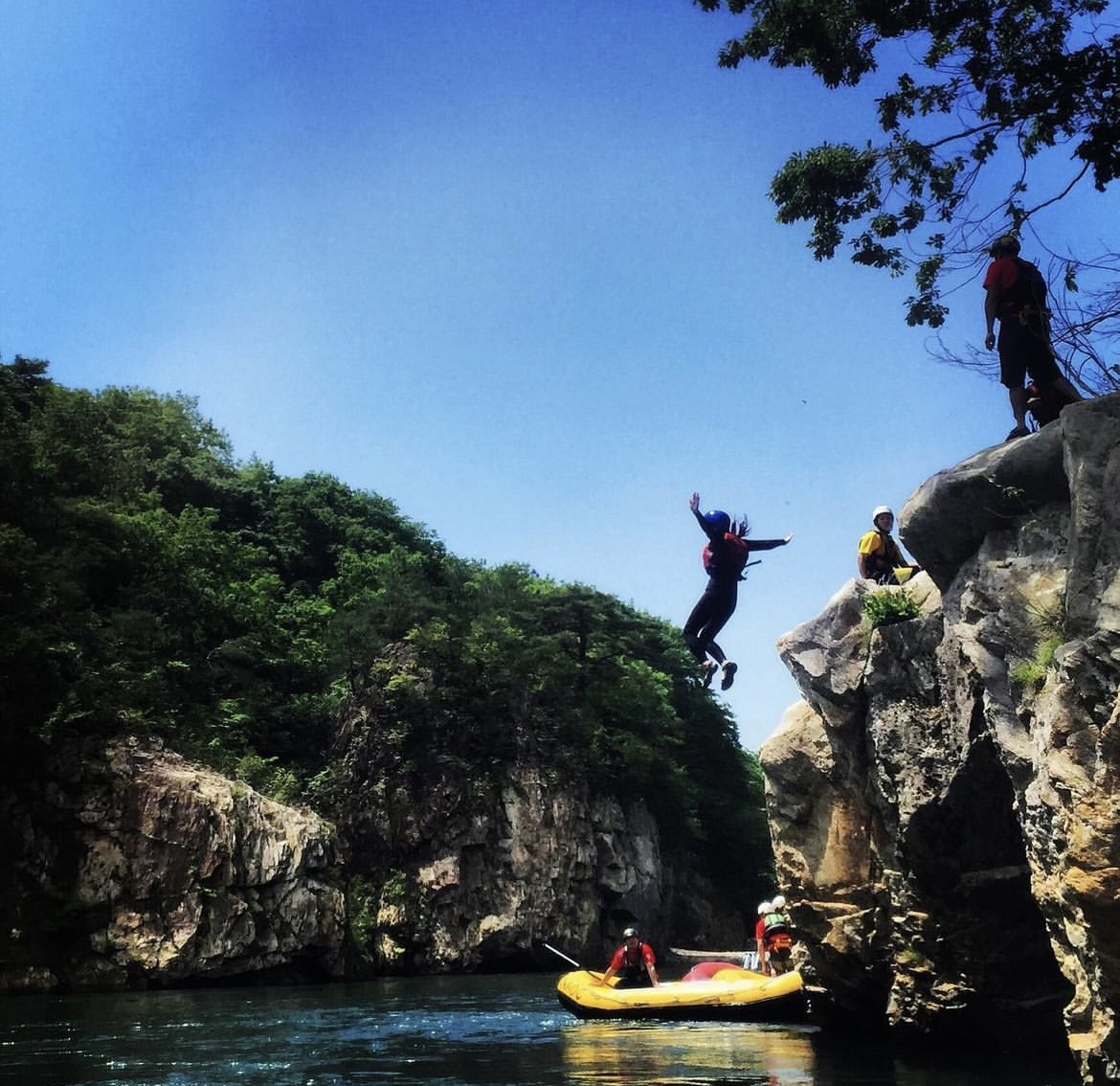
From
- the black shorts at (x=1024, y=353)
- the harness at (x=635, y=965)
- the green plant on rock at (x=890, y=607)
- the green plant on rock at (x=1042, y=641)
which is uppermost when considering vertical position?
the black shorts at (x=1024, y=353)

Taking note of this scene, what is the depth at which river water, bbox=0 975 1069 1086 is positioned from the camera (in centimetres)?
1141

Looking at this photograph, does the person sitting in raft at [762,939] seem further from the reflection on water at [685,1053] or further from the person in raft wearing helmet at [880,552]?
the person in raft wearing helmet at [880,552]

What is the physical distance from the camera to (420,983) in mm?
29734

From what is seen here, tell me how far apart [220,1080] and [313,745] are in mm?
26689

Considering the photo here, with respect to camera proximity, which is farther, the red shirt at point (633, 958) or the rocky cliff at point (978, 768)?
the red shirt at point (633, 958)

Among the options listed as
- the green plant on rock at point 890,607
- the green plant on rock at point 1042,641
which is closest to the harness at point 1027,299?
the green plant on rock at point 1042,641

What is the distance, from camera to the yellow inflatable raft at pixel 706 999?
53.3 ft

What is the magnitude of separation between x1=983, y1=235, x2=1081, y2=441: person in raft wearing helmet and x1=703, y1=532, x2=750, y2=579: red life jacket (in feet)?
10.1

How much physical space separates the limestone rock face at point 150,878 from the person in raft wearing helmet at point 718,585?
59.2 feet

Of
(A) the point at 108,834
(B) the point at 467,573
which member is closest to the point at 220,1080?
(A) the point at 108,834

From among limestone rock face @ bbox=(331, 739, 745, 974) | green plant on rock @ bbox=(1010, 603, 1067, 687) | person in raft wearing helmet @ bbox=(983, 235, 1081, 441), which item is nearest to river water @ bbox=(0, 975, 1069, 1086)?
green plant on rock @ bbox=(1010, 603, 1067, 687)

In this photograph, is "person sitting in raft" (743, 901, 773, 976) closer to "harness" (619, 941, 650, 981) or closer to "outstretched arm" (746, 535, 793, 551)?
"harness" (619, 941, 650, 981)

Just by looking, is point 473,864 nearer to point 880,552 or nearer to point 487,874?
point 487,874

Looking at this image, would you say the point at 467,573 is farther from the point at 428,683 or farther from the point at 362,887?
the point at 362,887
